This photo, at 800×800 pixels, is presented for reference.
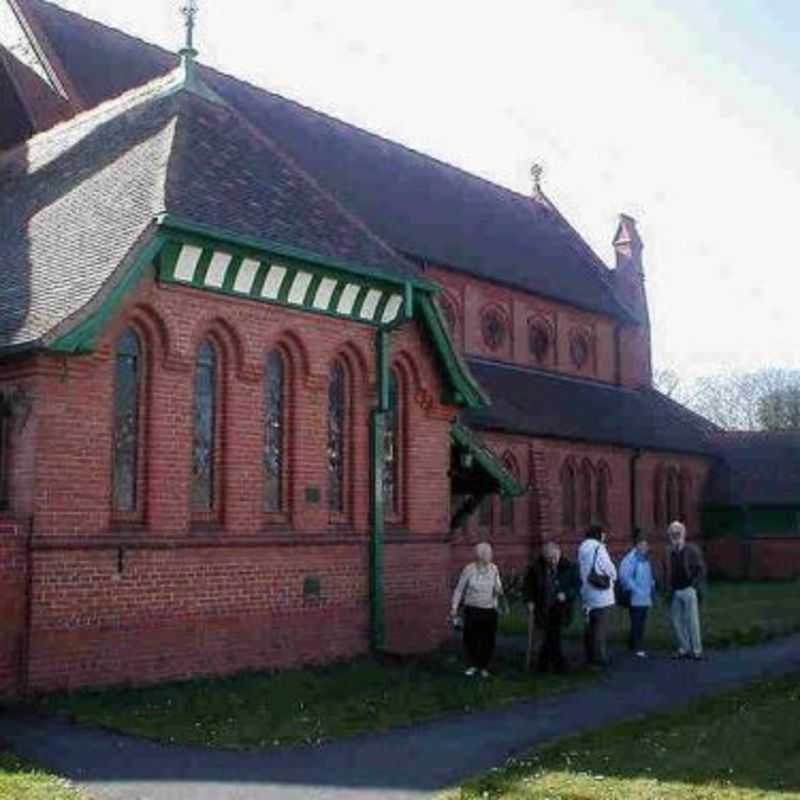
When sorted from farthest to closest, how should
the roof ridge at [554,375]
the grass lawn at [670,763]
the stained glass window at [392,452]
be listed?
1. the roof ridge at [554,375]
2. the stained glass window at [392,452]
3. the grass lawn at [670,763]

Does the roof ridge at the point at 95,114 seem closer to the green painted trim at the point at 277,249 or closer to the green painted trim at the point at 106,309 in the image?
the green painted trim at the point at 277,249

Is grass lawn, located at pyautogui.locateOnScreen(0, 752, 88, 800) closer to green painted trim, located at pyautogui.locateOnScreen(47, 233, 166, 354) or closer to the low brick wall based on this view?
green painted trim, located at pyautogui.locateOnScreen(47, 233, 166, 354)

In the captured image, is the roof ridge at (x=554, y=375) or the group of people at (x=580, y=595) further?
the roof ridge at (x=554, y=375)

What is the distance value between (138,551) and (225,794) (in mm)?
4910

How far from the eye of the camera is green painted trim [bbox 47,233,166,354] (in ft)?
40.1

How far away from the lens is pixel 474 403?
1734 centimetres

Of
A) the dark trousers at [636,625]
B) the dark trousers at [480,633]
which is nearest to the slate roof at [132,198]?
the dark trousers at [480,633]

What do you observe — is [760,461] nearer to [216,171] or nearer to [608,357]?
[608,357]

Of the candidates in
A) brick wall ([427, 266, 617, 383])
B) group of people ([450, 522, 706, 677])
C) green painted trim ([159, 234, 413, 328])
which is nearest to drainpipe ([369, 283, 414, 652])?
green painted trim ([159, 234, 413, 328])

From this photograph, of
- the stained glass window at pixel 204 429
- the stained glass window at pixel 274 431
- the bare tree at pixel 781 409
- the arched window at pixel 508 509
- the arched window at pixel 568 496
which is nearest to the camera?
the stained glass window at pixel 204 429

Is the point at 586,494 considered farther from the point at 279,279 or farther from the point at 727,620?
the point at 279,279

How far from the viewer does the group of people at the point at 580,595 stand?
1484cm

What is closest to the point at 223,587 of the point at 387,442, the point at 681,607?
the point at 387,442

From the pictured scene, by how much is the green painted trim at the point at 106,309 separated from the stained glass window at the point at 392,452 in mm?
4630
